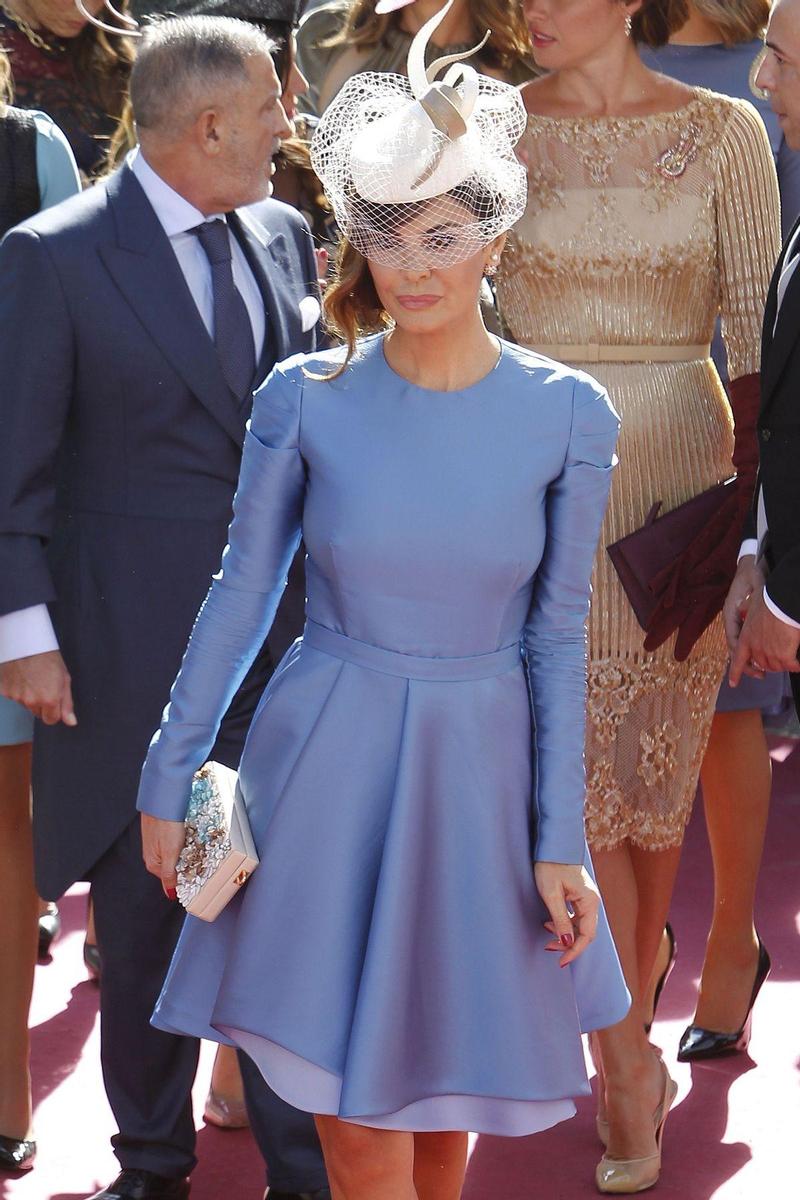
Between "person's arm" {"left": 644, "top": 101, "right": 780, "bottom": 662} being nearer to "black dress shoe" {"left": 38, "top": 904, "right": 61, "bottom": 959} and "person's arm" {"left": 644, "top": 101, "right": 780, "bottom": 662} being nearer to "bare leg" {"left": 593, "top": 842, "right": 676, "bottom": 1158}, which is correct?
"bare leg" {"left": 593, "top": 842, "right": 676, "bottom": 1158}

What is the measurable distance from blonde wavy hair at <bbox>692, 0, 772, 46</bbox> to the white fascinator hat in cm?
225

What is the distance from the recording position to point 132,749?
3148 millimetres

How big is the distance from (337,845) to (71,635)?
0.91 metres

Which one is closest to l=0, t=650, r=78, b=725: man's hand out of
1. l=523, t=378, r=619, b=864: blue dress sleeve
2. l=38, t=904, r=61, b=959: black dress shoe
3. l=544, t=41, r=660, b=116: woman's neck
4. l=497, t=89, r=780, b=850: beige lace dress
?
l=523, t=378, r=619, b=864: blue dress sleeve

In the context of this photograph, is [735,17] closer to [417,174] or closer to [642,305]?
[642,305]

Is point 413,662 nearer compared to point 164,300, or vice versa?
point 413,662

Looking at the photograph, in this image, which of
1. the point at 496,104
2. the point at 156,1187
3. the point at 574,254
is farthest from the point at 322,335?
the point at 156,1187

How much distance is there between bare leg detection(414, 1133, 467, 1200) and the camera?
8.68 ft

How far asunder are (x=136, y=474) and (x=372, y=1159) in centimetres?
122

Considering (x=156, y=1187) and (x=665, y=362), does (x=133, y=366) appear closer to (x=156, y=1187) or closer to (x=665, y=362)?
(x=665, y=362)

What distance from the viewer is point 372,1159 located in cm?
244

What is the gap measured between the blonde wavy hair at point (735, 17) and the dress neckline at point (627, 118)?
125 cm

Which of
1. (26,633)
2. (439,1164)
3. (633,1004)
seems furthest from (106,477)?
(633,1004)

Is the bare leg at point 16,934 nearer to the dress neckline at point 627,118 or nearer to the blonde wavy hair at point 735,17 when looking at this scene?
the dress neckline at point 627,118
